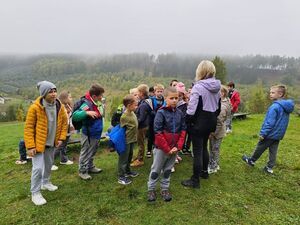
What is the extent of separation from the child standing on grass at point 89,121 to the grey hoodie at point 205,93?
215 centimetres

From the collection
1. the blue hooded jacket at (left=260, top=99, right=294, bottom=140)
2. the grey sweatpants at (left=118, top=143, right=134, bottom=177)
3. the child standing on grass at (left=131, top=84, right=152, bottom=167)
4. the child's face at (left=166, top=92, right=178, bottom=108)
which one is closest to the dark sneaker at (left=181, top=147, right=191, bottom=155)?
the child standing on grass at (left=131, top=84, right=152, bottom=167)

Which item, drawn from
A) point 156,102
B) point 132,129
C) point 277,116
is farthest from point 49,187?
point 277,116

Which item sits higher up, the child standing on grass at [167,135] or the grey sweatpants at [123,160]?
the child standing on grass at [167,135]

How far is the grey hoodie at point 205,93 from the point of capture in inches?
206

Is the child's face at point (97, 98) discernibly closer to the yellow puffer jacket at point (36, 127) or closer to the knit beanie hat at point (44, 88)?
the knit beanie hat at point (44, 88)

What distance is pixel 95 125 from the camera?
591 centimetres

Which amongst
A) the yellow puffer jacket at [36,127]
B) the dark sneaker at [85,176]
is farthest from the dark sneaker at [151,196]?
the yellow puffer jacket at [36,127]

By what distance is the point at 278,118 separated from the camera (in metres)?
6.69

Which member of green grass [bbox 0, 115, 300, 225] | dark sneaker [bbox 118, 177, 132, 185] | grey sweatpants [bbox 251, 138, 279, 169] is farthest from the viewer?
grey sweatpants [bbox 251, 138, 279, 169]

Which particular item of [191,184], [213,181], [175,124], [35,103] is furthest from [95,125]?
[213,181]

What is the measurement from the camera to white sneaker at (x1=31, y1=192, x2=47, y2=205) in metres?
5.11

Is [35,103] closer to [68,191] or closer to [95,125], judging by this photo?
[95,125]

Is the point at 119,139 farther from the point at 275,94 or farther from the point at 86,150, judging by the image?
the point at 275,94

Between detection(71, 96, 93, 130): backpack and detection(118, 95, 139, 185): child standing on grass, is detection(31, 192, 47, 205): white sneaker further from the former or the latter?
detection(118, 95, 139, 185): child standing on grass
